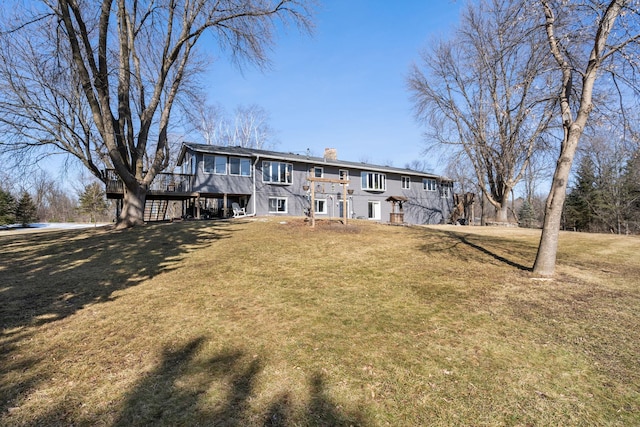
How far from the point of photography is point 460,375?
3164mm

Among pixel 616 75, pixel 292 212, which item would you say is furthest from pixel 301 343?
pixel 292 212

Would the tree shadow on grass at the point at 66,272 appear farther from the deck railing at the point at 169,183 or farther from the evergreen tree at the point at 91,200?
the evergreen tree at the point at 91,200

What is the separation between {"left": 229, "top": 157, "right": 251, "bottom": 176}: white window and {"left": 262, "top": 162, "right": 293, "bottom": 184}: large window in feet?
3.91

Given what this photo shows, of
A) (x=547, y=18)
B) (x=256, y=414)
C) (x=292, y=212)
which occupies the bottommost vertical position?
(x=256, y=414)

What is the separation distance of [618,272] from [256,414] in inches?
358

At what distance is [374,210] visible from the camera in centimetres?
2750

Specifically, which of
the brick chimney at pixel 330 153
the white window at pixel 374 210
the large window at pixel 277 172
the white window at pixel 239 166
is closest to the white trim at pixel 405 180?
the white window at pixel 374 210

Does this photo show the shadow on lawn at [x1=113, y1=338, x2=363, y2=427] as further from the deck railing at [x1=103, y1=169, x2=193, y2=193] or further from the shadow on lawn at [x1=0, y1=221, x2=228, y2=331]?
the deck railing at [x1=103, y1=169, x2=193, y2=193]

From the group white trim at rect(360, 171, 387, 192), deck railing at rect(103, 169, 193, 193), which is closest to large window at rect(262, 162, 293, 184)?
deck railing at rect(103, 169, 193, 193)

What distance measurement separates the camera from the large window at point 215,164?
66.9ft

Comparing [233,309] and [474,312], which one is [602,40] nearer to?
[474,312]

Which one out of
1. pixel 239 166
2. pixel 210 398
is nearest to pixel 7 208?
pixel 239 166

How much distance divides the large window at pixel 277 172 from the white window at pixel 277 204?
130 centimetres

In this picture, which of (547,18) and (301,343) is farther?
(547,18)
